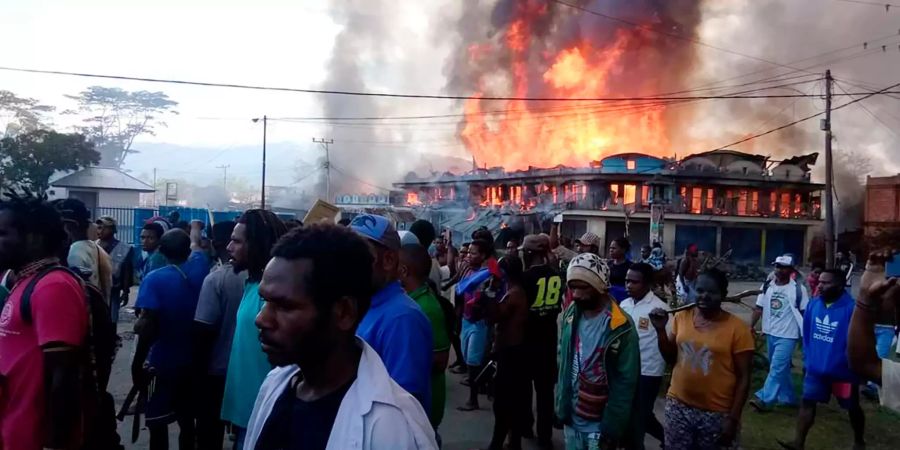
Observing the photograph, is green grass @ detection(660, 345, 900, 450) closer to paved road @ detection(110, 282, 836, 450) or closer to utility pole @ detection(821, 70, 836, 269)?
paved road @ detection(110, 282, 836, 450)

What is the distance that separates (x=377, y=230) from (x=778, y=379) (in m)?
6.50

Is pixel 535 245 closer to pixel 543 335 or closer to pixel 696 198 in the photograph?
pixel 543 335

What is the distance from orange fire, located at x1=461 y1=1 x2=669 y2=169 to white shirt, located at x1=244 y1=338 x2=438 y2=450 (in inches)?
2135

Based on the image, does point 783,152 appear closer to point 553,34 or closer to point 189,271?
point 553,34

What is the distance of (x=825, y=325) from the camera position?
19.8ft

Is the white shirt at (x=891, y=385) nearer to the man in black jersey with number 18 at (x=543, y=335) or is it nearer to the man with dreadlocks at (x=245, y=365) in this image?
the man with dreadlocks at (x=245, y=365)

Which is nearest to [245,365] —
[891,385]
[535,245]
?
[891,385]

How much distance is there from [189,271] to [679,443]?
3.41 meters

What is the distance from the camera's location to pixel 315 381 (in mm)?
1803

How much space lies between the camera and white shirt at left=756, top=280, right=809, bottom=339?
7.48 metres

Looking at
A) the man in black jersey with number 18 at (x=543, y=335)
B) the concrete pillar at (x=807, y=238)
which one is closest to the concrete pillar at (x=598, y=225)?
the concrete pillar at (x=807, y=238)

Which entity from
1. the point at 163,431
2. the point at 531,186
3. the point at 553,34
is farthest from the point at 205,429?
the point at 553,34

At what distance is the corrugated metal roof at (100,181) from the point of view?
29734mm

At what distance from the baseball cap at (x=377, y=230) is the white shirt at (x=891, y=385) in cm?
217
